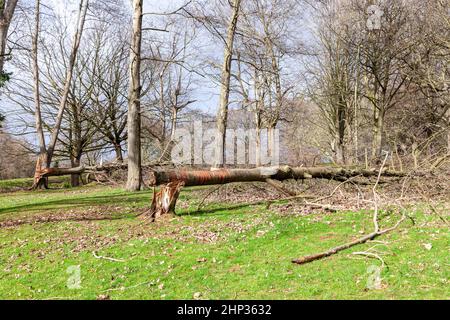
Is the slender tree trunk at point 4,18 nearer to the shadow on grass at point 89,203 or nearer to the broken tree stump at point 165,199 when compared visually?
the shadow on grass at point 89,203

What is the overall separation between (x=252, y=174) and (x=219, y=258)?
142 inches

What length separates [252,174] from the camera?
8297 millimetres

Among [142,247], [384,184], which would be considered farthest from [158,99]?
[142,247]

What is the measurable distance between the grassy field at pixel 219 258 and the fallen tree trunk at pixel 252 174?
0.78m

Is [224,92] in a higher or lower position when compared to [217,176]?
higher

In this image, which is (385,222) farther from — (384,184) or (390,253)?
(384,184)

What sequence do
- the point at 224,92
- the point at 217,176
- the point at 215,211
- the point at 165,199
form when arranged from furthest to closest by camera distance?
the point at 224,92 → the point at 215,211 → the point at 217,176 → the point at 165,199

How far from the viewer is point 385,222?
6234 millimetres

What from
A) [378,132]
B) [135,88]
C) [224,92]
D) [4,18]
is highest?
[4,18]

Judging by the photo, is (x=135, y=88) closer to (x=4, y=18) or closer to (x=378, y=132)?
(x=4, y=18)

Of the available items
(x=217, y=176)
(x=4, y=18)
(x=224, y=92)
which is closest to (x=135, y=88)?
(x=224, y=92)

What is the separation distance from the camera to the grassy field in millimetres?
3820

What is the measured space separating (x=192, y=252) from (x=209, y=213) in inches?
101

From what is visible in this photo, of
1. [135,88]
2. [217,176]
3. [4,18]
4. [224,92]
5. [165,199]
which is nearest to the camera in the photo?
[165,199]
